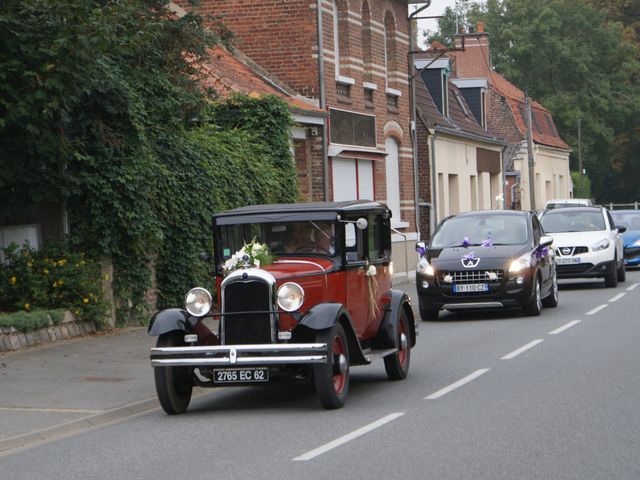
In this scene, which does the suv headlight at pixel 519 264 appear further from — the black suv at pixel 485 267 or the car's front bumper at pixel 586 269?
the car's front bumper at pixel 586 269

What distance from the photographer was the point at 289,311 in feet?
36.4

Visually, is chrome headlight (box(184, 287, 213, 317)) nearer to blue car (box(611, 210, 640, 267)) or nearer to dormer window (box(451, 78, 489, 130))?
blue car (box(611, 210, 640, 267))

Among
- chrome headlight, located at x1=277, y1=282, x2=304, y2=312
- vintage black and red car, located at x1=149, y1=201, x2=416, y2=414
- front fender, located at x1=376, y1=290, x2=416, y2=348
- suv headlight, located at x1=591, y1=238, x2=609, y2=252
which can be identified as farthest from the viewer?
suv headlight, located at x1=591, y1=238, x2=609, y2=252

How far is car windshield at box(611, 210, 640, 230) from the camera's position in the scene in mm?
36531

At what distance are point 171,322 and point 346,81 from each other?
20.0 meters

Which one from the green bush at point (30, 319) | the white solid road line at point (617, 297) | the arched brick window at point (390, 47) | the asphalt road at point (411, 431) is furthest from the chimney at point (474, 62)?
the asphalt road at point (411, 431)

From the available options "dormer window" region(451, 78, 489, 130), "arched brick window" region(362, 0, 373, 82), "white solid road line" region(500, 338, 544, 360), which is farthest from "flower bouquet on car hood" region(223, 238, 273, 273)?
"dormer window" region(451, 78, 489, 130)

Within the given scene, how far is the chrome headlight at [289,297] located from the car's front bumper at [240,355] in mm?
473

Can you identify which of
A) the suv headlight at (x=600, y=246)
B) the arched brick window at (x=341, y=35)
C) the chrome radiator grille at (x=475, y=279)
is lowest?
the chrome radiator grille at (x=475, y=279)

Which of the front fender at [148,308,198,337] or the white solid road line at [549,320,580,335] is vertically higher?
the front fender at [148,308,198,337]

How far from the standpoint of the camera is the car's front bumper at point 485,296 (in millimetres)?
20234


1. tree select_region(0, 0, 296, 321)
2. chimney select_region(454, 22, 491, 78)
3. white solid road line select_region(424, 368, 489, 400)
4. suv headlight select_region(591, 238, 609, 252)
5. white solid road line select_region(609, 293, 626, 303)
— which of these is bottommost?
white solid road line select_region(424, 368, 489, 400)

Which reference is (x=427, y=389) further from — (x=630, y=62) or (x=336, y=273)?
(x=630, y=62)

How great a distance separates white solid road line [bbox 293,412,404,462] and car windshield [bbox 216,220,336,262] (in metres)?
2.23
